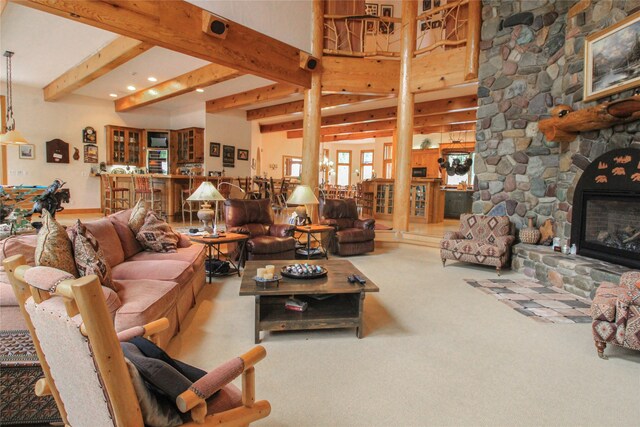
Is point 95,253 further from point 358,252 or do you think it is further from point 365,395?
point 358,252

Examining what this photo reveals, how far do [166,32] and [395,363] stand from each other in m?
4.50

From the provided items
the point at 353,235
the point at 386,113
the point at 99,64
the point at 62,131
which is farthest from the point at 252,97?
the point at 62,131

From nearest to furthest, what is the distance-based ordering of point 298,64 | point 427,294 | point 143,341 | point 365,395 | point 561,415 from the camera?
point 143,341 → point 561,415 → point 365,395 → point 427,294 → point 298,64

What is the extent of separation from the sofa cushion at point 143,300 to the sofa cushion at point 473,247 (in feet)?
12.6

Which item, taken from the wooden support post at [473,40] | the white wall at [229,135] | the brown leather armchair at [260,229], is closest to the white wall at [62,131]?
the white wall at [229,135]

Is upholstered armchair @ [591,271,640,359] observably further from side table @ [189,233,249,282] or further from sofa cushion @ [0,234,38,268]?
sofa cushion @ [0,234,38,268]

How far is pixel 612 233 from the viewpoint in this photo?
13.1 feet

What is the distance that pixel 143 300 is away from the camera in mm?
2156

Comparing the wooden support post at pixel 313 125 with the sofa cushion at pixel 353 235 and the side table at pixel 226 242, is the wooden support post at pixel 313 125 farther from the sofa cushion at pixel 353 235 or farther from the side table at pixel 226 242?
the side table at pixel 226 242

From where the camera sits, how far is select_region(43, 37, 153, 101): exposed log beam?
5.01 m

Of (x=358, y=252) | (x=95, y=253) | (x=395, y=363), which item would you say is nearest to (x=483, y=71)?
(x=358, y=252)

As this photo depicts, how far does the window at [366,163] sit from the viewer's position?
16750 mm

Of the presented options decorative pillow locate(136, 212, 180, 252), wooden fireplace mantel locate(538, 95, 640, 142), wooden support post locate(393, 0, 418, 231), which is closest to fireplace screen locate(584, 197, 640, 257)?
wooden fireplace mantel locate(538, 95, 640, 142)

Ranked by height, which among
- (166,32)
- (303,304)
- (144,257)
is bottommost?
(303,304)
